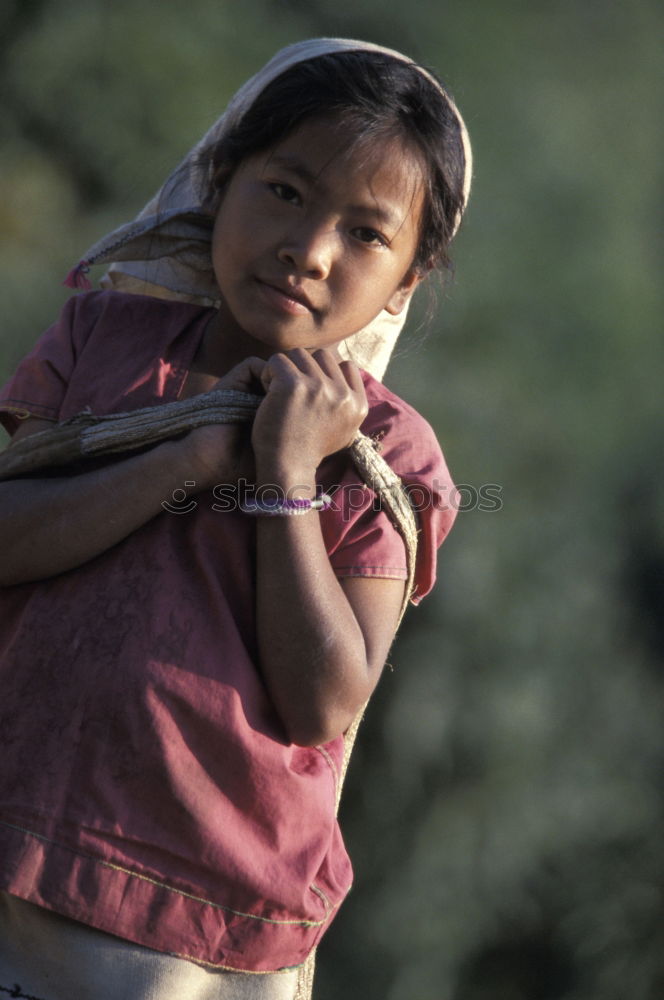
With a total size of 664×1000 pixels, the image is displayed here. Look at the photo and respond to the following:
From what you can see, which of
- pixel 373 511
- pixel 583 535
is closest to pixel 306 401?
pixel 373 511

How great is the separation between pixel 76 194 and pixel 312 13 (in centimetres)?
75

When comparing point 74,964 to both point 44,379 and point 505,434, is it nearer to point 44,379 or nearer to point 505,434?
point 44,379

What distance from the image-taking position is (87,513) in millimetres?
1419

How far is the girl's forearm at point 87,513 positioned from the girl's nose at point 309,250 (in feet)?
1.04

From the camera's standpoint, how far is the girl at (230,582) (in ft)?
4.39

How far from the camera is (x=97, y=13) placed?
2709 mm

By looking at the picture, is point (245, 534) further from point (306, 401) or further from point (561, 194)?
point (561, 194)

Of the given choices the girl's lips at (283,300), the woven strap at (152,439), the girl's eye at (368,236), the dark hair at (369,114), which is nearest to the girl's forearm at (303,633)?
the woven strap at (152,439)

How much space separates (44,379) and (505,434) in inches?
55.9

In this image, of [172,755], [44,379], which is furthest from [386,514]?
[44,379]

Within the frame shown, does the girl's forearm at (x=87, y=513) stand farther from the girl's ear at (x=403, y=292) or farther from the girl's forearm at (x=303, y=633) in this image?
the girl's ear at (x=403, y=292)

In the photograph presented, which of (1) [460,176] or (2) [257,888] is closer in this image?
(2) [257,888]

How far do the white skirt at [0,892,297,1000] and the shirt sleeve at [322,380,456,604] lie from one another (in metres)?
0.54

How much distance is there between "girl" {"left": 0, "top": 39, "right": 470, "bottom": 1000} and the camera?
134 cm
